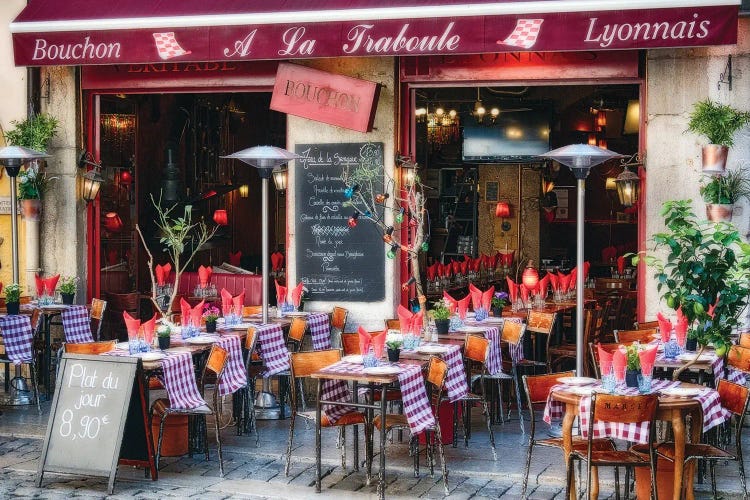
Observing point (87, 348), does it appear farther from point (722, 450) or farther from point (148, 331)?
point (722, 450)

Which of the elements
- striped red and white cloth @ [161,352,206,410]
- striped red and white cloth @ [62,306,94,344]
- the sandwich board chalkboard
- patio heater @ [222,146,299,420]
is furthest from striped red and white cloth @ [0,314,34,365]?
the sandwich board chalkboard

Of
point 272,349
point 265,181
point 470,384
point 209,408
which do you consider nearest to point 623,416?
point 470,384

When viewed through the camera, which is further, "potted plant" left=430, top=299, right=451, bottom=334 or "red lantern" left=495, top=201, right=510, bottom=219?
"red lantern" left=495, top=201, right=510, bottom=219

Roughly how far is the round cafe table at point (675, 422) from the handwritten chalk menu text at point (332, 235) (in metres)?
4.67

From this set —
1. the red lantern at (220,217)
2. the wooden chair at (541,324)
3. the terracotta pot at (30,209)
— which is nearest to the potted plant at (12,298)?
the terracotta pot at (30,209)

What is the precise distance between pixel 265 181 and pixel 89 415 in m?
3.44

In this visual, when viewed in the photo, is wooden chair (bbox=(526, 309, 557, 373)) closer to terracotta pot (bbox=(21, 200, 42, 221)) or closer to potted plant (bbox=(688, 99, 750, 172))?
potted plant (bbox=(688, 99, 750, 172))

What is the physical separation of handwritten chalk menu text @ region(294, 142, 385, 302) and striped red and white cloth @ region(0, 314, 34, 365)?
2985mm

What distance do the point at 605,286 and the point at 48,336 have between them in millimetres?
8241

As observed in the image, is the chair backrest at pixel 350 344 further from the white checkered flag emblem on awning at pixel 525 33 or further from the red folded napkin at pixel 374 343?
the white checkered flag emblem on awning at pixel 525 33

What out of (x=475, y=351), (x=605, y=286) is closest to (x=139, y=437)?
(x=475, y=351)

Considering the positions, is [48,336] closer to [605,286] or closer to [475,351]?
[475,351]

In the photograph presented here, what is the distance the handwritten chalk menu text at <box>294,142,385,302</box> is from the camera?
1202cm

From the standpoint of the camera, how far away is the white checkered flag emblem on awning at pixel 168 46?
11695 mm
